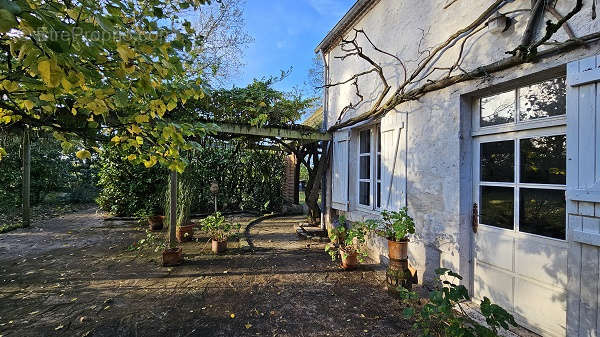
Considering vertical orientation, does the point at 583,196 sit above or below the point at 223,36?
below

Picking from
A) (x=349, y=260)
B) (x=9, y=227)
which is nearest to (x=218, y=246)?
(x=349, y=260)

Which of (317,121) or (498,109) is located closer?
(498,109)

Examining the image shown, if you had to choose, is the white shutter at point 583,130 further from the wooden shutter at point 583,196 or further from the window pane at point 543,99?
the window pane at point 543,99

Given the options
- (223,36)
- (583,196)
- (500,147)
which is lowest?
(583,196)

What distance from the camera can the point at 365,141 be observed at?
185 inches

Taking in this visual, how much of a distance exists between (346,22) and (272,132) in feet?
7.86

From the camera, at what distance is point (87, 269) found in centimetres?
375

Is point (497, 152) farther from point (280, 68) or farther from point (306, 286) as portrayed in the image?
point (280, 68)

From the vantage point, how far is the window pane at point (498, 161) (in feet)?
7.97

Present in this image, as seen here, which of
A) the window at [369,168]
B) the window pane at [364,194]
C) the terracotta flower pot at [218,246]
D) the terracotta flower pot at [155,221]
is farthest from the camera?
the terracotta flower pot at [155,221]

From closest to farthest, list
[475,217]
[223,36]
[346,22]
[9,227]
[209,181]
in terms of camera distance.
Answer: [475,217], [346,22], [9,227], [209,181], [223,36]

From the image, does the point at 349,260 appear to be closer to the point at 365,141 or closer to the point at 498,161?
the point at 365,141

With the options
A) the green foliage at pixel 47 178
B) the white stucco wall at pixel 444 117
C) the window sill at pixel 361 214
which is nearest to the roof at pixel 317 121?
the window sill at pixel 361 214

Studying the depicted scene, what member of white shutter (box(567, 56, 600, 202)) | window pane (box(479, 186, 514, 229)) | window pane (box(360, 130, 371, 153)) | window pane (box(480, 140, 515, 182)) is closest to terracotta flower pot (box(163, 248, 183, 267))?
window pane (box(360, 130, 371, 153))
